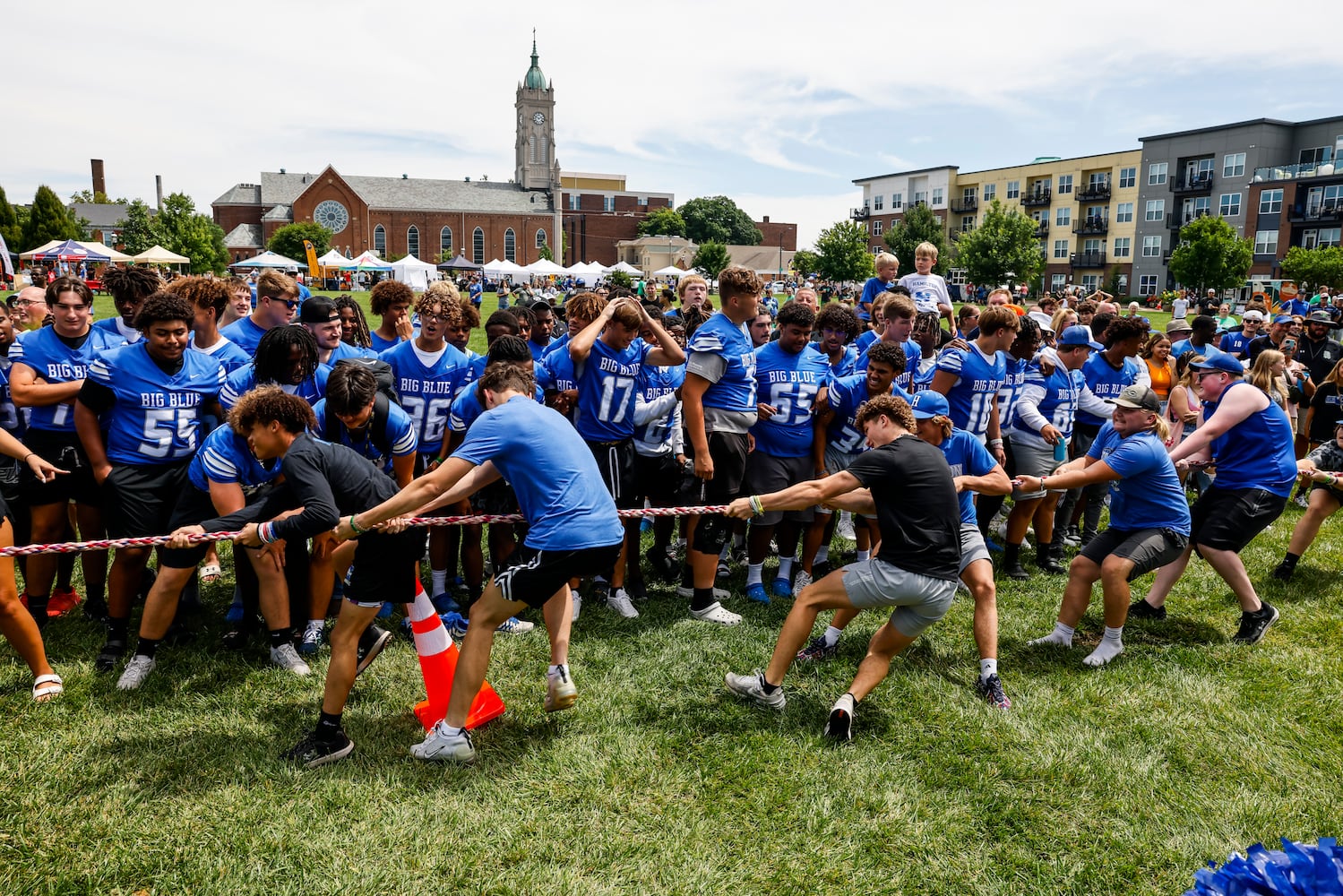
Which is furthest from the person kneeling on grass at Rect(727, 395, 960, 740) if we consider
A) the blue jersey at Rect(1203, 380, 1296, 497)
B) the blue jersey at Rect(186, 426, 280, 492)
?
the blue jersey at Rect(1203, 380, 1296, 497)

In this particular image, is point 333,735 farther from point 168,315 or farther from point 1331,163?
point 1331,163

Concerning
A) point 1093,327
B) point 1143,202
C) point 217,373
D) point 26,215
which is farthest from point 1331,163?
point 26,215

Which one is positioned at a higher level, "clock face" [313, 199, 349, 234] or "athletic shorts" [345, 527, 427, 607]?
"clock face" [313, 199, 349, 234]

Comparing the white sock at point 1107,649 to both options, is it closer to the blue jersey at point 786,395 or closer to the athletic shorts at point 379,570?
the blue jersey at point 786,395

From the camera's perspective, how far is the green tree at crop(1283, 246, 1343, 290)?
144 feet

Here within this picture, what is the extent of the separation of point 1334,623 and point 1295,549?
1.18 m

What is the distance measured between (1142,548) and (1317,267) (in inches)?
2000

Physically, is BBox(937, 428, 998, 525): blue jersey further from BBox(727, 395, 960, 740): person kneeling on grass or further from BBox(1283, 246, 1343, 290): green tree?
BBox(1283, 246, 1343, 290): green tree

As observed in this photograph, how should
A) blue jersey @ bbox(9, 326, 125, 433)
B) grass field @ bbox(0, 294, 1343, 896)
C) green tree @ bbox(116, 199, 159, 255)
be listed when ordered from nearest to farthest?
grass field @ bbox(0, 294, 1343, 896)
blue jersey @ bbox(9, 326, 125, 433)
green tree @ bbox(116, 199, 159, 255)

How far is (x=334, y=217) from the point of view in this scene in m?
95.8

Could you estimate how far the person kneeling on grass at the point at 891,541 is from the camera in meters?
4.59

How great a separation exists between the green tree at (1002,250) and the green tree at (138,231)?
193 ft

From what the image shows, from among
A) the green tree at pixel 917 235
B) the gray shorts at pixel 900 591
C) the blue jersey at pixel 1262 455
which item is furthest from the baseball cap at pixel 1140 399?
the green tree at pixel 917 235

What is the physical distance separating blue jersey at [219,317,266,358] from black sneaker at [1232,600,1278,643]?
7829 millimetres
